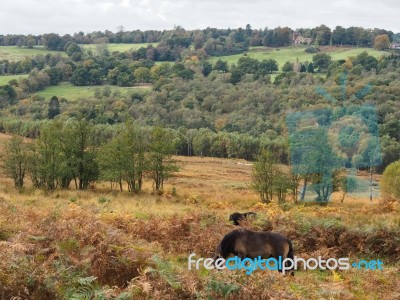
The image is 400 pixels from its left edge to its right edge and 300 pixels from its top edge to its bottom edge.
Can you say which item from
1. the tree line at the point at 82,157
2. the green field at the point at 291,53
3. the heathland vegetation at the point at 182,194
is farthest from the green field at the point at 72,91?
the tree line at the point at 82,157

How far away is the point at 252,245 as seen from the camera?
995 centimetres

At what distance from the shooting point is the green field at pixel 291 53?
15910 cm

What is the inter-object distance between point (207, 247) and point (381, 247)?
515 cm

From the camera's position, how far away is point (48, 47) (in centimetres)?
19750

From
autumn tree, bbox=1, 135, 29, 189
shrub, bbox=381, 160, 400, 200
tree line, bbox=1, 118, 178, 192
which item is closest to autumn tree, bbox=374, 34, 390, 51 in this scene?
shrub, bbox=381, 160, 400, 200

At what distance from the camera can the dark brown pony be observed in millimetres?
9883

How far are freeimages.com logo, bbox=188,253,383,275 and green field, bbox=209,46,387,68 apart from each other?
485 feet

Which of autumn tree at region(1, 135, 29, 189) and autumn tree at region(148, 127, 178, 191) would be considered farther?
autumn tree at region(148, 127, 178, 191)

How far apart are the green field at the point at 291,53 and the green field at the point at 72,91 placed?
5683cm

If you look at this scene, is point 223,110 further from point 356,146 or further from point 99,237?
point 99,237

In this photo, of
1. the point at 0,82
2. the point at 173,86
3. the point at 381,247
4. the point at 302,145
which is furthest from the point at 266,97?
the point at 381,247

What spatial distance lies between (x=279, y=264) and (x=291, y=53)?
178m

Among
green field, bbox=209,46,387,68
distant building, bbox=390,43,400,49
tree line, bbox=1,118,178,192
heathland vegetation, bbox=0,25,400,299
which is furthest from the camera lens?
green field, bbox=209,46,387,68

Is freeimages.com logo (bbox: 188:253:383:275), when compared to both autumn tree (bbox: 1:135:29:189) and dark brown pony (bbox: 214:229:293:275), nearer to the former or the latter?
dark brown pony (bbox: 214:229:293:275)
